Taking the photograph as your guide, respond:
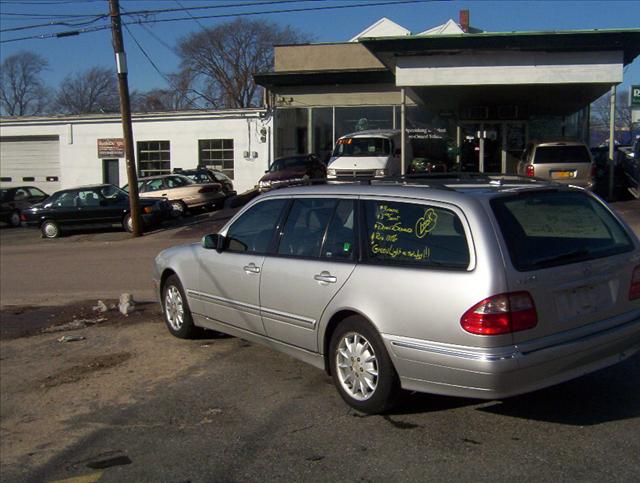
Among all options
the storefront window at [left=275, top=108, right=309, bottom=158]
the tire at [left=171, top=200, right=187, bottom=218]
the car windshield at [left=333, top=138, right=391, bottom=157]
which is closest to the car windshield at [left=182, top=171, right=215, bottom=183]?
the tire at [left=171, top=200, right=187, bottom=218]

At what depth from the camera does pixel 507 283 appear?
4242mm

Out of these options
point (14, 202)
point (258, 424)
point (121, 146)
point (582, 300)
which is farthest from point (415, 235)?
point (121, 146)

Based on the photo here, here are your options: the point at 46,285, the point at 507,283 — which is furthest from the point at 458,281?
the point at 46,285

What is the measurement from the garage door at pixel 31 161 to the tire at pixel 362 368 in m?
35.2

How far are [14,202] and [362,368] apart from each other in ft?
93.7

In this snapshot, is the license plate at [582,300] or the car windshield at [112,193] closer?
the license plate at [582,300]

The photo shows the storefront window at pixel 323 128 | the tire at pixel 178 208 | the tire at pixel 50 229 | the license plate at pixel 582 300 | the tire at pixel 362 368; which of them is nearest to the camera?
the license plate at pixel 582 300

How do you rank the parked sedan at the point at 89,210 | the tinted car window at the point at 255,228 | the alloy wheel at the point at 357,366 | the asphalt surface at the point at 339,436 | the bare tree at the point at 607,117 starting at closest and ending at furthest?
the asphalt surface at the point at 339,436 < the alloy wheel at the point at 357,366 < the tinted car window at the point at 255,228 < the parked sedan at the point at 89,210 < the bare tree at the point at 607,117

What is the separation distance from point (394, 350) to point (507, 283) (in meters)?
0.89

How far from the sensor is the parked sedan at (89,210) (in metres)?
23.2

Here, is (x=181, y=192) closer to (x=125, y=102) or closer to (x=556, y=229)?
(x=125, y=102)

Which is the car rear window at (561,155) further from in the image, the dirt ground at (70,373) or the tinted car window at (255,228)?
the tinted car window at (255,228)

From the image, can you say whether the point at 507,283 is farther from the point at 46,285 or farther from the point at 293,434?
the point at 46,285

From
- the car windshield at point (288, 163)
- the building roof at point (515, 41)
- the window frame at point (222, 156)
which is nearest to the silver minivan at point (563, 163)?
the building roof at point (515, 41)
